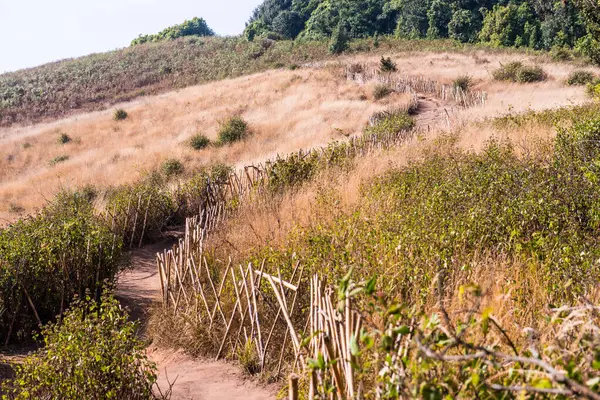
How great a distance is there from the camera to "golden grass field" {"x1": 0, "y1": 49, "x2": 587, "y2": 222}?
53.8 ft

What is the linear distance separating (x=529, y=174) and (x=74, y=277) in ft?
17.2

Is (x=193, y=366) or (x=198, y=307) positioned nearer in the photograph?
(x=193, y=366)

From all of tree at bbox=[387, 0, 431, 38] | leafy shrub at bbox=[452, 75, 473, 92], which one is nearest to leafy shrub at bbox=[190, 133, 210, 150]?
leafy shrub at bbox=[452, 75, 473, 92]

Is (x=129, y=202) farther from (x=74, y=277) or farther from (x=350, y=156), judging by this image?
(x=350, y=156)

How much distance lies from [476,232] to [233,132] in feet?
50.8

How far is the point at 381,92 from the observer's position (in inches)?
885

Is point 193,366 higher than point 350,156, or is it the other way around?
point 350,156

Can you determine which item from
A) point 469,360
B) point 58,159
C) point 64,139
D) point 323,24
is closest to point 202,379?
point 469,360

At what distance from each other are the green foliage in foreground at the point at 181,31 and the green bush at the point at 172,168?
5115 cm

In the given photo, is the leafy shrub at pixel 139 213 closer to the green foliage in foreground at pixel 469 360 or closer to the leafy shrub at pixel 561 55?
the green foliage in foreground at pixel 469 360

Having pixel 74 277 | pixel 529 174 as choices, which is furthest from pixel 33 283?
pixel 529 174

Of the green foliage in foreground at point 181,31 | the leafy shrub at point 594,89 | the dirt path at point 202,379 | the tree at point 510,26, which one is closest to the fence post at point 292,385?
the dirt path at point 202,379

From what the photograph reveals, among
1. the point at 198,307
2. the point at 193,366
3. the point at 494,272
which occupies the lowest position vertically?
the point at 193,366

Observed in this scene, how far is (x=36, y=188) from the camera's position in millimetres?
16891
